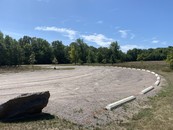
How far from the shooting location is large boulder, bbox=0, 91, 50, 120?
816 cm

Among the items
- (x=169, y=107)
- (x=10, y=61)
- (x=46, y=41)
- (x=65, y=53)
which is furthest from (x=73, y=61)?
(x=169, y=107)

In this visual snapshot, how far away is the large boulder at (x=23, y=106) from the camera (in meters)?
8.16

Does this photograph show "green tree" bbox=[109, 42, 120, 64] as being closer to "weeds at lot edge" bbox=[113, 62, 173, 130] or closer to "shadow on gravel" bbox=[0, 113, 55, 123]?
"weeds at lot edge" bbox=[113, 62, 173, 130]

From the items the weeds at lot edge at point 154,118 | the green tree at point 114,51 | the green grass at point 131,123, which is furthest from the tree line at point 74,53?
the green grass at point 131,123

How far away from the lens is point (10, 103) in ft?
26.8

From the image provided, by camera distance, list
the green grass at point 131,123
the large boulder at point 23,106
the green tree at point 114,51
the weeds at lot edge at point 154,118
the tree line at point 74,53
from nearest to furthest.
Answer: the green grass at point 131,123
the large boulder at point 23,106
the weeds at lot edge at point 154,118
the green tree at point 114,51
the tree line at point 74,53

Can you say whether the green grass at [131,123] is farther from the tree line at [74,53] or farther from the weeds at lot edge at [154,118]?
the tree line at [74,53]

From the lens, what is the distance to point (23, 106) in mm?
8414

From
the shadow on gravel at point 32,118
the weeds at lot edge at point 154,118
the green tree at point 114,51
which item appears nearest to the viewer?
the shadow on gravel at point 32,118

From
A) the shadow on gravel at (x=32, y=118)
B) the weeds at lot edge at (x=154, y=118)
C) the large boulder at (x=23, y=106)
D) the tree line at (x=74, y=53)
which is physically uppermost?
the tree line at (x=74, y=53)

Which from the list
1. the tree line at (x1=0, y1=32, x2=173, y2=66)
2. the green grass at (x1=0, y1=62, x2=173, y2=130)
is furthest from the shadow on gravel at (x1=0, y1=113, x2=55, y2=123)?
the tree line at (x1=0, y1=32, x2=173, y2=66)

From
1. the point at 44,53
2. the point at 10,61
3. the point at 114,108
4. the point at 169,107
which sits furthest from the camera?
the point at 44,53

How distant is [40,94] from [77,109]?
6.61ft

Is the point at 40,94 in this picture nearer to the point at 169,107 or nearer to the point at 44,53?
the point at 169,107
